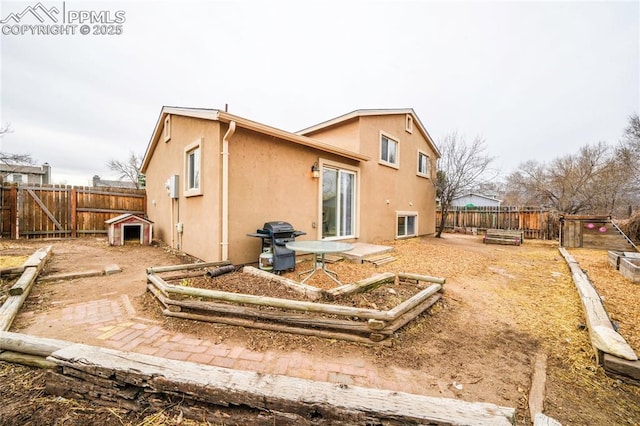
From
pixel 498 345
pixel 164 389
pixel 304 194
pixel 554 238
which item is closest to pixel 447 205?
pixel 554 238

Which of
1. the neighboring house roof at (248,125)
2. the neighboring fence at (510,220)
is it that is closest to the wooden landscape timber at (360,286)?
the neighboring house roof at (248,125)

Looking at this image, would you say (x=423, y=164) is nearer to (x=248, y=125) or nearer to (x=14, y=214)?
(x=248, y=125)

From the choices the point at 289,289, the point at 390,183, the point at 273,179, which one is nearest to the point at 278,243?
the point at 289,289

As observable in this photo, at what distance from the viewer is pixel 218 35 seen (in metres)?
10.0

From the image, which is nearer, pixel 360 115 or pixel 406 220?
pixel 360 115

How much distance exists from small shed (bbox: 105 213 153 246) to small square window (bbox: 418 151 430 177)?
39.7 ft

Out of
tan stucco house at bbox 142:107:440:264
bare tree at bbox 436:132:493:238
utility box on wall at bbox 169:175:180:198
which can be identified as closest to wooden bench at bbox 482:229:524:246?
bare tree at bbox 436:132:493:238

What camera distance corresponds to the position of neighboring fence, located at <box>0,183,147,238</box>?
850 centimetres

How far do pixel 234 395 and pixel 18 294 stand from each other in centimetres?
392

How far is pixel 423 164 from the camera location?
12.7 m

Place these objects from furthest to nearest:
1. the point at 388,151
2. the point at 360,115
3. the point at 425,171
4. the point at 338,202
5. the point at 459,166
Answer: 1. the point at 425,171
2. the point at 459,166
3. the point at 388,151
4. the point at 360,115
5. the point at 338,202

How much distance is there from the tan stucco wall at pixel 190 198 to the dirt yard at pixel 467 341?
1330 millimetres

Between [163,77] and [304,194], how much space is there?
9.23 meters

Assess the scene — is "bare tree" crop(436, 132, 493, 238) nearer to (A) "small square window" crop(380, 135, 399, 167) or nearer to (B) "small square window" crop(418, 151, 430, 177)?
(B) "small square window" crop(418, 151, 430, 177)
